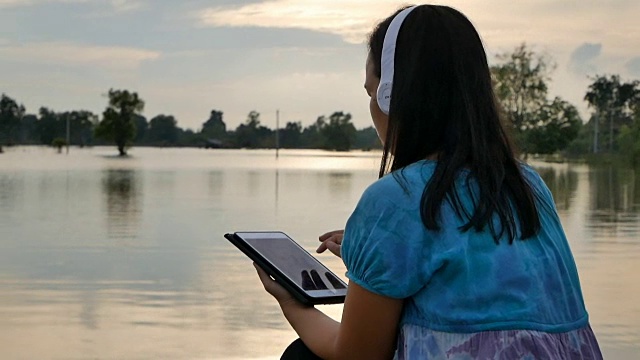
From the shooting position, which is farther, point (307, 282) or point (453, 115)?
point (307, 282)

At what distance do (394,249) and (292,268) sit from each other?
47cm

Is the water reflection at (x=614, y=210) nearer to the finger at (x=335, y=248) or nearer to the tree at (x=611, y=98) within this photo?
the finger at (x=335, y=248)

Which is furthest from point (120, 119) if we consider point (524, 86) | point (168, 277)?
point (168, 277)

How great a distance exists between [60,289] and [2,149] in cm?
5940

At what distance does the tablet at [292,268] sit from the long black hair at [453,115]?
0.99 feet

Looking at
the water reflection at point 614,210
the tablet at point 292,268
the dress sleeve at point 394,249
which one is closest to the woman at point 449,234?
the dress sleeve at point 394,249

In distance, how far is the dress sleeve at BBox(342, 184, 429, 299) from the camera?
60.8 inches

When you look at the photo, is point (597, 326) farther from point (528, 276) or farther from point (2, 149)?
point (2, 149)

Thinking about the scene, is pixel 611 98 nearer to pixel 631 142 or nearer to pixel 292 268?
pixel 631 142

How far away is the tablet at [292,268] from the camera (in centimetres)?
187

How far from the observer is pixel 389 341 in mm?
1636

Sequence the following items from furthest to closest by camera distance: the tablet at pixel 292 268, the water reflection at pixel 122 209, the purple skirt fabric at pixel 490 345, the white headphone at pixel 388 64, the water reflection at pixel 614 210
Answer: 1. the water reflection at pixel 614 210
2. the water reflection at pixel 122 209
3. the tablet at pixel 292 268
4. the white headphone at pixel 388 64
5. the purple skirt fabric at pixel 490 345

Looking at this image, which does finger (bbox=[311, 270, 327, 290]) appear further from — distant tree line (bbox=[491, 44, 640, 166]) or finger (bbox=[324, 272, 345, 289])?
distant tree line (bbox=[491, 44, 640, 166])

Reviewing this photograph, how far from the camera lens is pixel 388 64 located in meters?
1.67
